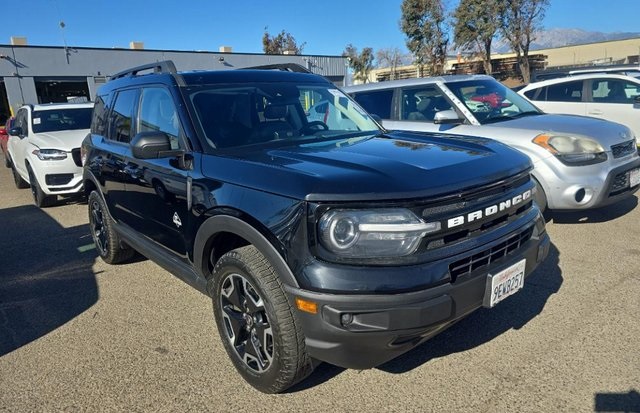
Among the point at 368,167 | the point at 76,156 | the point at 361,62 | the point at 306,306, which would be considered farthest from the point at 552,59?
the point at 306,306

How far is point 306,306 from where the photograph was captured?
225cm

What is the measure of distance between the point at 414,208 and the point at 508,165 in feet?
2.86

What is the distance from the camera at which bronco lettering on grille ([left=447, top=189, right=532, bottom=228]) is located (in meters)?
2.35

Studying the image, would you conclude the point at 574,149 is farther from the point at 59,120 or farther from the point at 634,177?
the point at 59,120

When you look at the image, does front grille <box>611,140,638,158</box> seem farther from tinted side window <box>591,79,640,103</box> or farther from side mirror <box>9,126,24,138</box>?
side mirror <box>9,126,24,138</box>

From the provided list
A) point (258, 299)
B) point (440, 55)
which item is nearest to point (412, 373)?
point (258, 299)

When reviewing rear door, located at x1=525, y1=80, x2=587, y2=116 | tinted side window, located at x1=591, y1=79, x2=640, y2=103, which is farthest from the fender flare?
tinted side window, located at x1=591, y1=79, x2=640, y2=103

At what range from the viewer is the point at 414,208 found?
2.27 meters

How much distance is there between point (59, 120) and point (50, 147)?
1.40 m

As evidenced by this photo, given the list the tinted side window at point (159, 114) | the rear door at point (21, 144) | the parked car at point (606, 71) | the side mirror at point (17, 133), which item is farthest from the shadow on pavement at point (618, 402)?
the side mirror at point (17, 133)

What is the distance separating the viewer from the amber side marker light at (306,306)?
222cm

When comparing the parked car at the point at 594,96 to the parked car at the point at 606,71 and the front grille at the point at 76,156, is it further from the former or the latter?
the front grille at the point at 76,156

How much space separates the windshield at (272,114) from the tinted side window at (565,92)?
6.86 metres

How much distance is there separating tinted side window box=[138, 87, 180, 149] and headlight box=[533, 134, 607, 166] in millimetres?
3860
